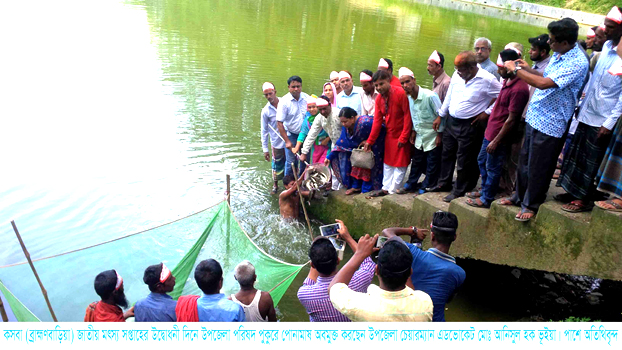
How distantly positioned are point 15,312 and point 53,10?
2110cm

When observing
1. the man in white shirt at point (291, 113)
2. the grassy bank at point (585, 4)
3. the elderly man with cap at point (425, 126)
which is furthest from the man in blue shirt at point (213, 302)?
the grassy bank at point (585, 4)

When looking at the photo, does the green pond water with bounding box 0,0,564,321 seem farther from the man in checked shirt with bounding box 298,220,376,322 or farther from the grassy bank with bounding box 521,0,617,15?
the grassy bank with bounding box 521,0,617,15

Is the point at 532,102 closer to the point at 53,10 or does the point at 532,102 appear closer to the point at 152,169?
the point at 152,169

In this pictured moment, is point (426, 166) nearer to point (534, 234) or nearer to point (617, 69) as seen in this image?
point (534, 234)

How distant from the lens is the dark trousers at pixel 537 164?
3.89 meters

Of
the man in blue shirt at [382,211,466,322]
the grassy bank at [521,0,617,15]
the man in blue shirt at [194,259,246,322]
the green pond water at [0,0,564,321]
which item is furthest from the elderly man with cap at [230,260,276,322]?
the grassy bank at [521,0,617,15]

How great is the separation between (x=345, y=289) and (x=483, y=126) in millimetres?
2951

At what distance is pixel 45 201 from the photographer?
663 centimetres

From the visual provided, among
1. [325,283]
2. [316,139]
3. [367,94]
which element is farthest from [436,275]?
[316,139]

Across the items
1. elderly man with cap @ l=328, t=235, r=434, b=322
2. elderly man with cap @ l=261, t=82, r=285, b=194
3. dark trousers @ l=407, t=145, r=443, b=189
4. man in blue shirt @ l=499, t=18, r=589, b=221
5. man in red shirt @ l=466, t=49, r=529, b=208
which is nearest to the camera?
elderly man with cap @ l=328, t=235, r=434, b=322

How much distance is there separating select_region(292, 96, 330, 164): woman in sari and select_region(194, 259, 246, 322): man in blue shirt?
3.45 metres

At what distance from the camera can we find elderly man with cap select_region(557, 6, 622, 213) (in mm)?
3617

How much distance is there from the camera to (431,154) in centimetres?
529

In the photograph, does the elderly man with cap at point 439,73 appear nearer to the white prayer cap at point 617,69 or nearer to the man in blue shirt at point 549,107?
the man in blue shirt at point 549,107
